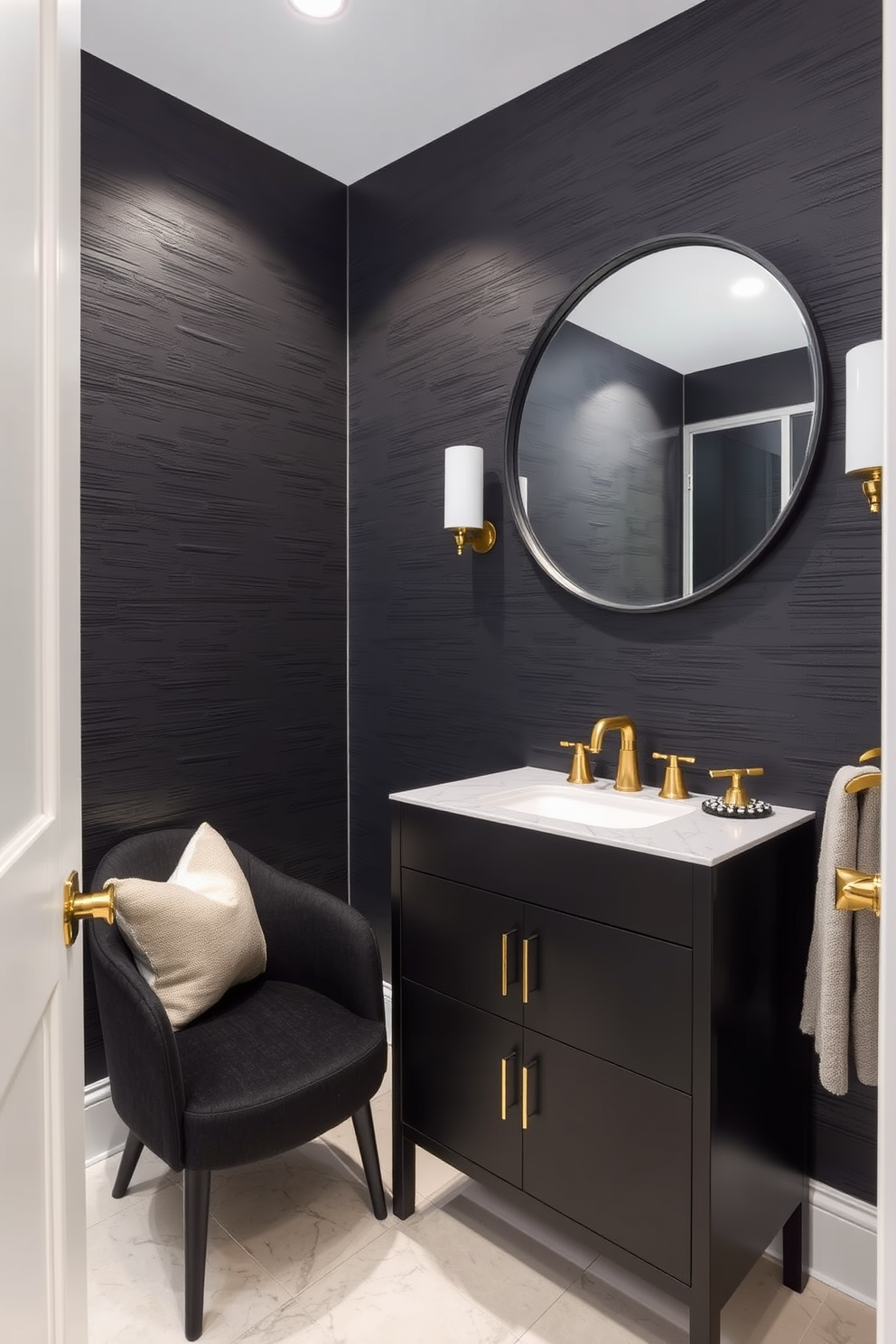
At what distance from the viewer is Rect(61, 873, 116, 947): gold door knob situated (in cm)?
85

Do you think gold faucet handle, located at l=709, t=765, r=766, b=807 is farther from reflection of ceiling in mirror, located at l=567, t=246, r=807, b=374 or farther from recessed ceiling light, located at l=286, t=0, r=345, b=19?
recessed ceiling light, located at l=286, t=0, r=345, b=19

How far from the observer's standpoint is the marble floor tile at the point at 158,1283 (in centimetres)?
148

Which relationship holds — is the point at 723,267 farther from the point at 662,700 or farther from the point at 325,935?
the point at 325,935

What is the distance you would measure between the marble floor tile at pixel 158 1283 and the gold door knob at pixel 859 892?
147cm

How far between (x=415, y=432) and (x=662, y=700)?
1077 mm

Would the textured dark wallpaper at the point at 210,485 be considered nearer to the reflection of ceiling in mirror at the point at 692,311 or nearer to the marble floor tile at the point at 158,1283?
the marble floor tile at the point at 158,1283

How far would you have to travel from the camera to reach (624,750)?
1.81 meters

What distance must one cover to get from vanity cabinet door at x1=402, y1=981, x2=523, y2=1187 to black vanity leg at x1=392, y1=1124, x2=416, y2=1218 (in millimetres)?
54

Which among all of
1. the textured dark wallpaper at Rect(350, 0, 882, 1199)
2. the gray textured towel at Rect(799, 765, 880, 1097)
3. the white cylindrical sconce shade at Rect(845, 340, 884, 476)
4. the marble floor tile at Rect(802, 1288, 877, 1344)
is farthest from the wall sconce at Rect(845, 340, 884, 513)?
the marble floor tile at Rect(802, 1288, 877, 1344)

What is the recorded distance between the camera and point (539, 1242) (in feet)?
5.59

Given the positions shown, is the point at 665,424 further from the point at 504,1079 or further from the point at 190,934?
the point at 190,934

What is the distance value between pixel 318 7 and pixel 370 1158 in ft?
8.07

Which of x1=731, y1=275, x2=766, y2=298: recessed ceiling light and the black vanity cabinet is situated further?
x1=731, y1=275, x2=766, y2=298: recessed ceiling light

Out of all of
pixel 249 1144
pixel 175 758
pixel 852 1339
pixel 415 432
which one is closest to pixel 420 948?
pixel 249 1144
